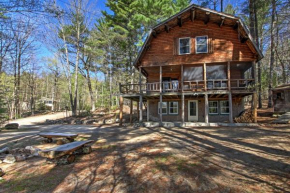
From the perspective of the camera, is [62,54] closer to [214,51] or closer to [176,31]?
[176,31]

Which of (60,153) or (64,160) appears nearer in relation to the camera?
(60,153)

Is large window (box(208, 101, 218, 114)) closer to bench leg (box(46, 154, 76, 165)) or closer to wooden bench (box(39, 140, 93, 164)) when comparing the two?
wooden bench (box(39, 140, 93, 164))

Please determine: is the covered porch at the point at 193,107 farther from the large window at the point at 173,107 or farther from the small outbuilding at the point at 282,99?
the small outbuilding at the point at 282,99

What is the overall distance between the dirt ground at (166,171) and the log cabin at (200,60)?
730 centimetres

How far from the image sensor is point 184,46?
1417cm

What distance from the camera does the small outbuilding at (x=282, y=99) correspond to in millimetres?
14328

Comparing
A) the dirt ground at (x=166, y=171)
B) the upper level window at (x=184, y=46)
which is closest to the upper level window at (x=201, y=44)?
the upper level window at (x=184, y=46)

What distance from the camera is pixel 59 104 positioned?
143 ft

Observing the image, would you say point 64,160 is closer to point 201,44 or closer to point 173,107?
point 173,107

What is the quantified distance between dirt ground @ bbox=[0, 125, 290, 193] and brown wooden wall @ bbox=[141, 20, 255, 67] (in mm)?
8429

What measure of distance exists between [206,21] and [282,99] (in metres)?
9.63

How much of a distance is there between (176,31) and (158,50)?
2.23 metres

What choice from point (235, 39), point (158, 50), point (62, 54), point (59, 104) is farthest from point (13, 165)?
point (59, 104)

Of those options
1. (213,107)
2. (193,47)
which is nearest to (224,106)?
(213,107)
